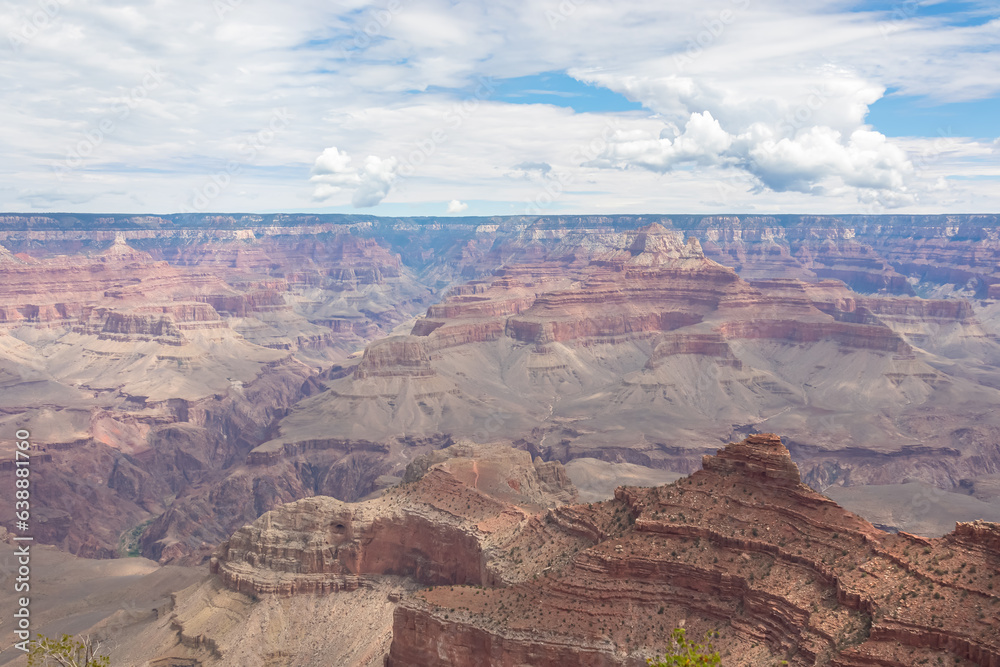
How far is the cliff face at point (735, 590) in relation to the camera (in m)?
41.9

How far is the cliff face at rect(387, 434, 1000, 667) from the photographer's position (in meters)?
41.9

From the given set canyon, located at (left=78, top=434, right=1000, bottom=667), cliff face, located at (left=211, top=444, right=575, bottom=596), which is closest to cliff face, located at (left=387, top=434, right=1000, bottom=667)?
canyon, located at (left=78, top=434, right=1000, bottom=667)

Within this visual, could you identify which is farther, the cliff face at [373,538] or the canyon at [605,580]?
the cliff face at [373,538]

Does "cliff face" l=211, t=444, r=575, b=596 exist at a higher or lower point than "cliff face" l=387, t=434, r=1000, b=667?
lower

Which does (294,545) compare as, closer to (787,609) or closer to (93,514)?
(787,609)

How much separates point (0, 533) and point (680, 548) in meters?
126

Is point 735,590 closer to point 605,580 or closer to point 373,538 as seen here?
point 605,580

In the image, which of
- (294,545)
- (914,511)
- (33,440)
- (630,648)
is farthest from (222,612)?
(33,440)

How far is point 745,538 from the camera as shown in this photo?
167ft

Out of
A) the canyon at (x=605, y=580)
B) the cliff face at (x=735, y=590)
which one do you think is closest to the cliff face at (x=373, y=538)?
the canyon at (x=605, y=580)

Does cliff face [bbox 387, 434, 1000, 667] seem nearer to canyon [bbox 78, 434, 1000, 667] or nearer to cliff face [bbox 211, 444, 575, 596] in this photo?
canyon [bbox 78, 434, 1000, 667]

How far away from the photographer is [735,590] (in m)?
49.5

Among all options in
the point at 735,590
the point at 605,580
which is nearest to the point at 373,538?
the point at 605,580

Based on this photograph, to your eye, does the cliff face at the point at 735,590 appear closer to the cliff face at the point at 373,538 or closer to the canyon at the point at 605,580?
the canyon at the point at 605,580
